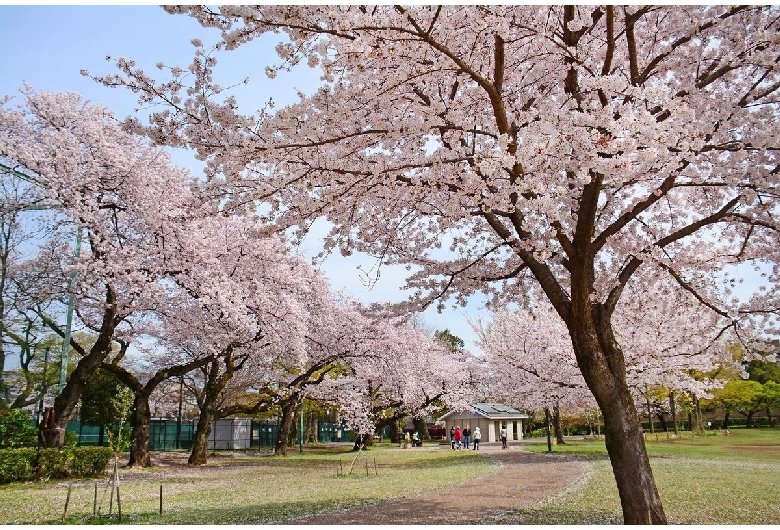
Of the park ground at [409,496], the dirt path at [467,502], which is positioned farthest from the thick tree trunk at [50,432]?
the dirt path at [467,502]

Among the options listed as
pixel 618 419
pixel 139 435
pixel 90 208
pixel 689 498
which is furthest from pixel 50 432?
pixel 689 498

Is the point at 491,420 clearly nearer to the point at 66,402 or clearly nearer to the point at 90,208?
the point at 66,402

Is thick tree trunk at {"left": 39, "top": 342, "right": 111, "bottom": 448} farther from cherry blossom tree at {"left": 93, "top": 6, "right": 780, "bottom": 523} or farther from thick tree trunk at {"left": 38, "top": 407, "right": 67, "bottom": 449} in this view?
cherry blossom tree at {"left": 93, "top": 6, "right": 780, "bottom": 523}

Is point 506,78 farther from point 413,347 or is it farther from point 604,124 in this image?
point 413,347

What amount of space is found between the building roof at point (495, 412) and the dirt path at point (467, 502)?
1019 inches

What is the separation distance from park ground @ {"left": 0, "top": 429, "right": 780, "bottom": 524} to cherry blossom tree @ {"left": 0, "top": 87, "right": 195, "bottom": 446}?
4342mm

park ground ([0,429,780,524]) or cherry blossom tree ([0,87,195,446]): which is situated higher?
cherry blossom tree ([0,87,195,446])

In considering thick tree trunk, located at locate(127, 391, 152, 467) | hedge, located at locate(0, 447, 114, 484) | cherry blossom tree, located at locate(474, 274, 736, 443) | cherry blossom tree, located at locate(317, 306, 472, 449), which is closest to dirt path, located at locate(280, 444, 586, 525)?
cherry blossom tree, located at locate(474, 274, 736, 443)

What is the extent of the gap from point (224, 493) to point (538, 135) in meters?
9.47

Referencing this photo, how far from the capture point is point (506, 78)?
25.1 feet

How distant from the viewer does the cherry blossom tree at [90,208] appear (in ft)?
44.4

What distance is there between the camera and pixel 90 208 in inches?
539

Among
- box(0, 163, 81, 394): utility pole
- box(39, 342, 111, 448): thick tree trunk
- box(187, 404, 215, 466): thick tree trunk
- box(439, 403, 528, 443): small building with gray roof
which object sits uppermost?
box(0, 163, 81, 394): utility pole

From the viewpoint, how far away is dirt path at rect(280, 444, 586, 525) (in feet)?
24.3
